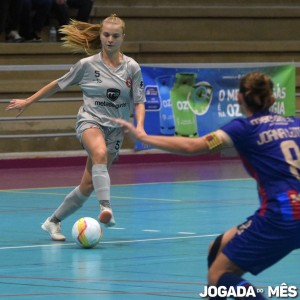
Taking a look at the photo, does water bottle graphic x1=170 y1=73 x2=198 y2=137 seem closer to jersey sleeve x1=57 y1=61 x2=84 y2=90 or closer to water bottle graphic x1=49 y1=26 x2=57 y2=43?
water bottle graphic x1=49 y1=26 x2=57 y2=43

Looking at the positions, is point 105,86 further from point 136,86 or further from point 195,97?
point 195,97

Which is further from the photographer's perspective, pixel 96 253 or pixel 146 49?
pixel 146 49

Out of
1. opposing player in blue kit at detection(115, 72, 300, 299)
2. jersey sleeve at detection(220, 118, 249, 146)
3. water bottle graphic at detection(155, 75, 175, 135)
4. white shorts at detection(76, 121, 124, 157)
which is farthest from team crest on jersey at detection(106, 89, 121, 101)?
water bottle graphic at detection(155, 75, 175, 135)

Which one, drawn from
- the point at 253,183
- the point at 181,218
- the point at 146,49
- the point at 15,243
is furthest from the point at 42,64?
the point at 15,243

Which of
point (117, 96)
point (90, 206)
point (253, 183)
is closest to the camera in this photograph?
point (117, 96)

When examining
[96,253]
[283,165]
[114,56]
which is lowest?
[96,253]

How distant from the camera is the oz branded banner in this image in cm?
2152

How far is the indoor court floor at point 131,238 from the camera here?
8625 millimetres

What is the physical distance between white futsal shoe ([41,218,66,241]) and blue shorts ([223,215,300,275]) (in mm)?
4918

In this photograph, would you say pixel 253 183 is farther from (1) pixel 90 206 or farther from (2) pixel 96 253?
(2) pixel 96 253

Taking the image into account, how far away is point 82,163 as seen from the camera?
71.7 feet

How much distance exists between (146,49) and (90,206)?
9874 mm

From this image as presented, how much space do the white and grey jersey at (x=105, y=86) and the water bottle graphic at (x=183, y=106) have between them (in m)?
10.2

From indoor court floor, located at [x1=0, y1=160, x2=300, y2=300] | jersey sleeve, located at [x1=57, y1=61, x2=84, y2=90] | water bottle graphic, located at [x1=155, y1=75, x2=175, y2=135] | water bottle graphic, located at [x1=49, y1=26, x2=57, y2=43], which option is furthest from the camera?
water bottle graphic, located at [x1=49, y1=26, x2=57, y2=43]
